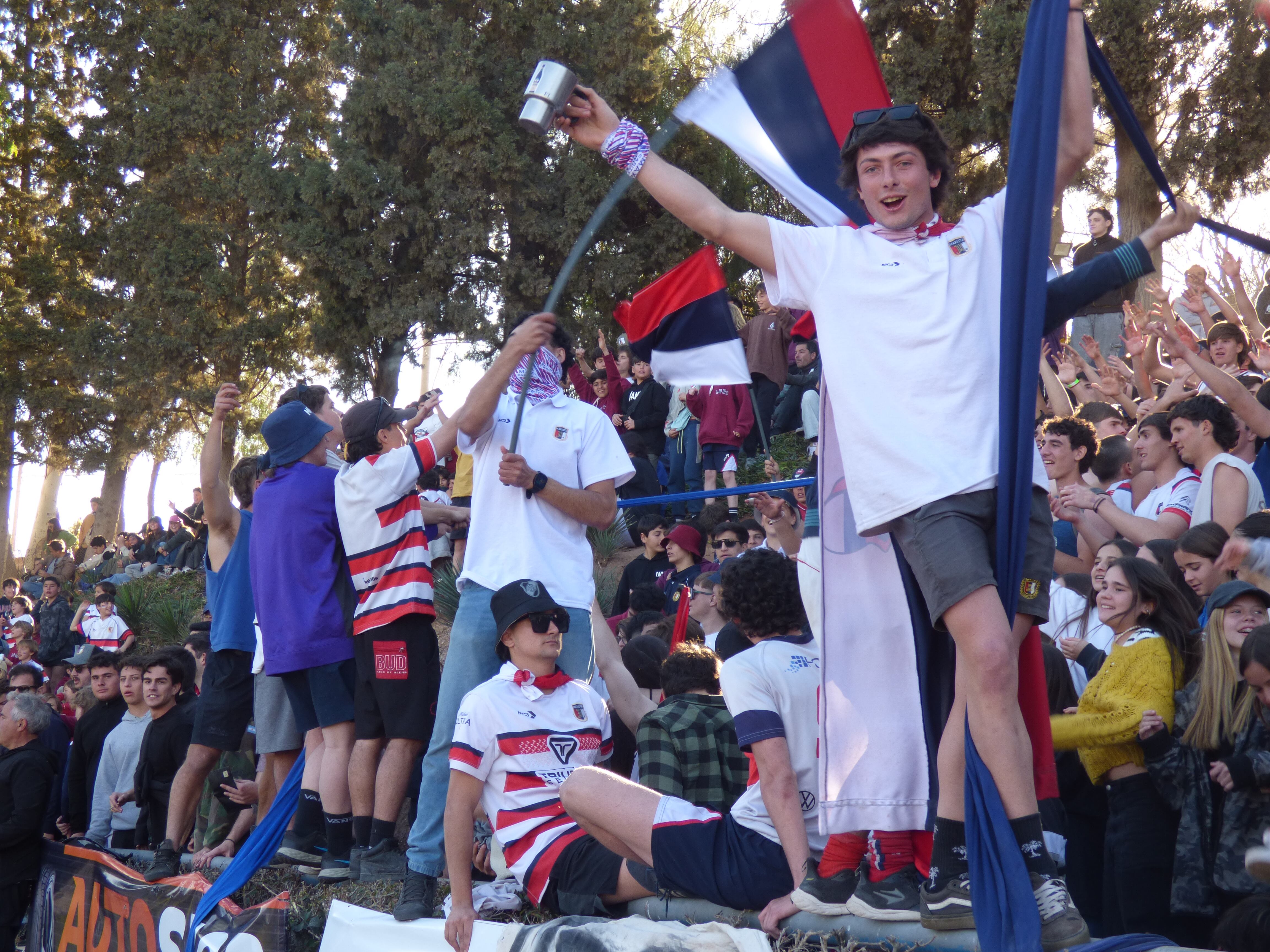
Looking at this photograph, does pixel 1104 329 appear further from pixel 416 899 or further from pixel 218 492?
pixel 416 899

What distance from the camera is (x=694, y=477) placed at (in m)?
11.9

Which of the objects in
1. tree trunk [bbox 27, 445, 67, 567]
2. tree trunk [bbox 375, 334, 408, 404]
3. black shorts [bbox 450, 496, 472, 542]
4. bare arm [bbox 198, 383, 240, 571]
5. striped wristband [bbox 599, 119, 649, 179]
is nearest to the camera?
striped wristband [bbox 599, 119, 649, 179]

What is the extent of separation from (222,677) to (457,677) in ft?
7.30

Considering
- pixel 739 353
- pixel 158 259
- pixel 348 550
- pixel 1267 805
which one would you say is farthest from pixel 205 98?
pixel 1267 805

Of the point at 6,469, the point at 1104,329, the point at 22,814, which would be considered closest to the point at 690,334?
the point at 22,814

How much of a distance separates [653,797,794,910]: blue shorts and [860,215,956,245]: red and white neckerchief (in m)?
1.87

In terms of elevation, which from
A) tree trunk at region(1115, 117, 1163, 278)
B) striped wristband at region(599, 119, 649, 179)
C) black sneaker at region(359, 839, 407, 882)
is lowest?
black sneaker at region(359, 839, 407, 882)

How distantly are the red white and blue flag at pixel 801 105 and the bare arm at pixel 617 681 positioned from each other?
89.6 inches

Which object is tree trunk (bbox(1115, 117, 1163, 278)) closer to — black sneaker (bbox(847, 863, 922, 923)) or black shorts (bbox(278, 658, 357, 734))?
black shorts (bbox(278, 658, 357, 734))

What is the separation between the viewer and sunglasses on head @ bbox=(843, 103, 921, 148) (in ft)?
10.2

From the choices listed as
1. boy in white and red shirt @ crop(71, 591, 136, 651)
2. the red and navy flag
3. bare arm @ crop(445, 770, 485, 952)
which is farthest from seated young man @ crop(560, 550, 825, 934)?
boy in white and red shirt @ crop(71, 591, 136, 651)

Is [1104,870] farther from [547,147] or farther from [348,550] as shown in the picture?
[547,147]

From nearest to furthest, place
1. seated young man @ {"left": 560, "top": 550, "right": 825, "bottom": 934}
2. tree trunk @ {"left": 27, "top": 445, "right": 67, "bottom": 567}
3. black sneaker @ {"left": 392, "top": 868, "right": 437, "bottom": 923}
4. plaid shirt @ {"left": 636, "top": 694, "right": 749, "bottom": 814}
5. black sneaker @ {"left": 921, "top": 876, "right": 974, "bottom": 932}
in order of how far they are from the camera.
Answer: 1. black sneaker @ {"left": 921, "top": 876, "right": 974, "bottom": 932}
2. seated young man @ {"left": 560, "top": 550, "right": 825, "bottom": 934}
3. plaid shirt @ {"left": 636, "top": 694, "right": 749, "bottom": 814}
4. black sneaker @ {"left": 392, "top": 868, "right": 437, "bottom": 923}
5. tree trunk @ {"left": 27, "top": 445, "right": 67, "bottom": 567}

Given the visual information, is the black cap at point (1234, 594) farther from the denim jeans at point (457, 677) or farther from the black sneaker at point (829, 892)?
the denim jeans at point (457, 677)
